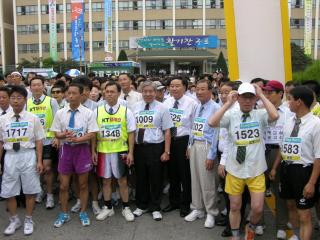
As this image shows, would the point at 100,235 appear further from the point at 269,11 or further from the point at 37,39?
the point at 37,39

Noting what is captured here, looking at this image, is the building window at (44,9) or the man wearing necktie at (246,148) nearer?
the man wearing necktie at (246,148)

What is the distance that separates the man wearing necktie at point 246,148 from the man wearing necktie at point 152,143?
1.34 m

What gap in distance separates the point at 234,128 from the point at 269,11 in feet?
8.70

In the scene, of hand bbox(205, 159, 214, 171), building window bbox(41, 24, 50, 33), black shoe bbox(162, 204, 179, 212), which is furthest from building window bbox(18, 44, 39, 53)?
hand bbox(205, 159, 214, 171)

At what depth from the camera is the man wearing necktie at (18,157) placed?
16.1ft

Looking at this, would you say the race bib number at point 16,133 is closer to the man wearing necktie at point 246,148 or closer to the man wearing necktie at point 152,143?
the man wearing necktie at point 152,143

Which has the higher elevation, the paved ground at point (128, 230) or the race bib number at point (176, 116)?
the race bib number at point (176, 116)

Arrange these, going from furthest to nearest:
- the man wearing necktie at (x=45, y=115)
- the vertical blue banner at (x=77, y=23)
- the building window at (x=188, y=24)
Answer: the building window at (x=188, y=24), the vertical blue banner at (x=77, y=23), the man wearing necktie at (x=45, y=115)

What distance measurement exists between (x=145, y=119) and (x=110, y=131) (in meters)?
0.55

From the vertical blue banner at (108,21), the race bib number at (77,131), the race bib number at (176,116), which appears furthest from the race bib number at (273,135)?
the vertical blue banner at (108,21)

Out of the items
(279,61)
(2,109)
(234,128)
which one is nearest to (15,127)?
(2,109)

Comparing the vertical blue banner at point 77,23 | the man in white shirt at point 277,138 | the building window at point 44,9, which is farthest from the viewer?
the building window at point 44,9

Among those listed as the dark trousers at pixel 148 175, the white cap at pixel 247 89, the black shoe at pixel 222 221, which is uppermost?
the white cap at pixel 247 89

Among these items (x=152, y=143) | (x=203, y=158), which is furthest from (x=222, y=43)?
(x=203, y=158)
